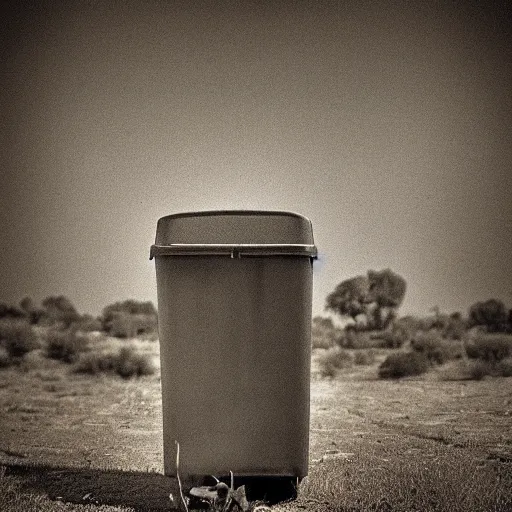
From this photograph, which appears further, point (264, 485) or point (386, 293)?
point (386, 293)

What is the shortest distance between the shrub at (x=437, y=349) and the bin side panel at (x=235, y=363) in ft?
28.5

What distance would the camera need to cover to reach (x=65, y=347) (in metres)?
13.4

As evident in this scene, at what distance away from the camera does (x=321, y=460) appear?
519cm

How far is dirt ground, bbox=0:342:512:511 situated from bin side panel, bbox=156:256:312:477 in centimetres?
52

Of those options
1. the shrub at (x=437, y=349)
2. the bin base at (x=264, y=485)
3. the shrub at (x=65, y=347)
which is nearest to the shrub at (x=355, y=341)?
the shrub at (x=437, y=349)

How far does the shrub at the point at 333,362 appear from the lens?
36.1 feet

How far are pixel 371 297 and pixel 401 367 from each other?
909 centimetres

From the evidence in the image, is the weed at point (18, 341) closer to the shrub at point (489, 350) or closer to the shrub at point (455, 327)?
the shrub at point (489, 350)

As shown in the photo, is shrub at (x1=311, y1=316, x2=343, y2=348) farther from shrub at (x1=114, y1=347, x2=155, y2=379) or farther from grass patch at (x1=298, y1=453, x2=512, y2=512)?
grass patch at (x1=298, y1=453, x2=512, y2=512)

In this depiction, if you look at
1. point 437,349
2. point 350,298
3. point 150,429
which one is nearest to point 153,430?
point 150,429

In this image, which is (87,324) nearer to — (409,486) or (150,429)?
(150,429)

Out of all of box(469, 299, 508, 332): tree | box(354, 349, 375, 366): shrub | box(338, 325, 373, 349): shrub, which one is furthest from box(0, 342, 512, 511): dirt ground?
box(469, 299, 508, 332): tree

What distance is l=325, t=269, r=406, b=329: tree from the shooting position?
62.8ft

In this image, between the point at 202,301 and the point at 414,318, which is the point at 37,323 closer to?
the point at 414,318
